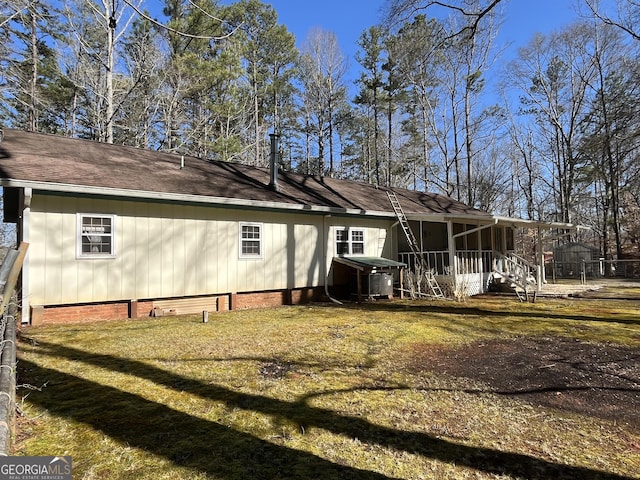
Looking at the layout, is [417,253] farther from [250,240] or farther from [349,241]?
[250,240]

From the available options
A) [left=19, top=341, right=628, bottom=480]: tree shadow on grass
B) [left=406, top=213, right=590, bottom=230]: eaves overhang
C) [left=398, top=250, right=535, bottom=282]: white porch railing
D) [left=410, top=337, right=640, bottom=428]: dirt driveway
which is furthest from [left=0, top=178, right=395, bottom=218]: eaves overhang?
[left=410, top=337, right=640, bottom=428]: dirt driveway

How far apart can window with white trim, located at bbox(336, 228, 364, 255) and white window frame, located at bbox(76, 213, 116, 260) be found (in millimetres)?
6604

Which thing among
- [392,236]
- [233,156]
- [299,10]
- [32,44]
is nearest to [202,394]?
[392,236]

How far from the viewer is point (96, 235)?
7930mm

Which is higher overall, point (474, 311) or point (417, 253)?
point (417, 253)

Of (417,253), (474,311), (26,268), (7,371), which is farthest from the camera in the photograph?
(417,253)

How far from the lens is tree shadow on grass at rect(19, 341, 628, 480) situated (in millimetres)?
2549

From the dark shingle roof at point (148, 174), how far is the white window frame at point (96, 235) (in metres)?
0.69

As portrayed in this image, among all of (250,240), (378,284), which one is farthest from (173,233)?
(378,284)

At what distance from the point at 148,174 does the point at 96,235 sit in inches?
88.8

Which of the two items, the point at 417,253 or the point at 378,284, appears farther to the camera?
the point at 417,253

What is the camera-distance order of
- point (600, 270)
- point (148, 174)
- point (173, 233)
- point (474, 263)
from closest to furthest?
point (173, 233) → point (148, 174) → point (474, 263) → point (600, 270)

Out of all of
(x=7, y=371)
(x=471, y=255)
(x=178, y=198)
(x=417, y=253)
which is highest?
(x=178, y=198)

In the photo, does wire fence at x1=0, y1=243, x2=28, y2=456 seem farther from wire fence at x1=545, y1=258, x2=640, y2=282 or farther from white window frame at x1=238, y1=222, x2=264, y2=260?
wire fence at x1=545, y1=258, x2=640, y2=282
